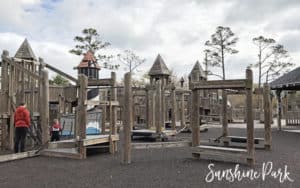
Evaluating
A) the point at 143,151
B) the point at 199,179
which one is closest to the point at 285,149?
the point at 143,151

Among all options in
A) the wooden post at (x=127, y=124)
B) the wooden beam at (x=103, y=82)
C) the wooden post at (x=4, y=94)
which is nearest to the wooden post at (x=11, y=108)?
the wooden post at (x=4, y=94)

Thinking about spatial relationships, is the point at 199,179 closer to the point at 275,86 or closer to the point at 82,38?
the point at 275,86

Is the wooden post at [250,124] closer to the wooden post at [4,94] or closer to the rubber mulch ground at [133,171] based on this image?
the rubber mulch ground at [133,171]

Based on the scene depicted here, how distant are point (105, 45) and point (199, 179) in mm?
31241

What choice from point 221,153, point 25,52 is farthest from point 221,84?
point 25,52

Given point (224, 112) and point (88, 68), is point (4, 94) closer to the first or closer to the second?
point (224, 112)

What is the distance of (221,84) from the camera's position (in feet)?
28.1

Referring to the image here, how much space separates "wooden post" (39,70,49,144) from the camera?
9602mm

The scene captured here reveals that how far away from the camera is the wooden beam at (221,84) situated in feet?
27.0

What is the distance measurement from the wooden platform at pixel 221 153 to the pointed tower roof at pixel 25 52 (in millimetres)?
14860

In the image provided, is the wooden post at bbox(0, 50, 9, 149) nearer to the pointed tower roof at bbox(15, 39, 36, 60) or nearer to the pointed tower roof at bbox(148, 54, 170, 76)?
the pointed tower roof at bbox(15, 39, 36, 60)

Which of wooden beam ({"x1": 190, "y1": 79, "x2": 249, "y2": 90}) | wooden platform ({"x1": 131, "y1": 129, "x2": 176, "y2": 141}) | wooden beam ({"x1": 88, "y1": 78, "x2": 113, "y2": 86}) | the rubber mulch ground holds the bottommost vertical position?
the rubber mulch ground

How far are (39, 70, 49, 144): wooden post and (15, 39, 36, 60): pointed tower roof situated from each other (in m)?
11.5

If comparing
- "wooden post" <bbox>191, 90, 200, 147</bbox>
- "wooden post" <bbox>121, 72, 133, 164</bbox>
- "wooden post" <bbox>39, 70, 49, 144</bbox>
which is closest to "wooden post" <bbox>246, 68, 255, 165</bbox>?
"wooden post" <bbox>191, 90, 200, 147</bbox>
